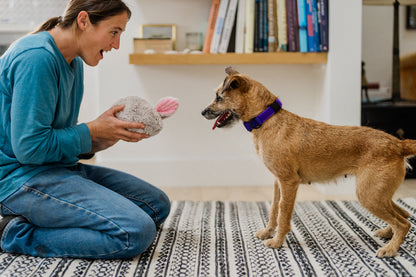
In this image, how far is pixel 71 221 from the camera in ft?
4.73

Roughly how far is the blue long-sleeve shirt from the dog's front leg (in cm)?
72

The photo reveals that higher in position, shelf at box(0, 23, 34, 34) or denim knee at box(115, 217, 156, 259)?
shelf at box(0, 23, 34, 34)

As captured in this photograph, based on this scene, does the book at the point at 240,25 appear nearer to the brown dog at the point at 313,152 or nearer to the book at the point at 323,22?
the book at the point at 323,22

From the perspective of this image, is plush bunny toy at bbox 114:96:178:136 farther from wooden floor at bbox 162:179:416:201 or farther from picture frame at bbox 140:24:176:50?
picture frame at bbox 140:24:176:50

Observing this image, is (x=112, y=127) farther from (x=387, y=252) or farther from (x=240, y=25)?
(x=240, y=25)

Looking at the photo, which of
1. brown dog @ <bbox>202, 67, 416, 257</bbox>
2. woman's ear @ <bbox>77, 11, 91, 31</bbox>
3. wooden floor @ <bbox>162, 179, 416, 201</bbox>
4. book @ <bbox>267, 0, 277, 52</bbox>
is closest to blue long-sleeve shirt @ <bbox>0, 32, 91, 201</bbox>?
woman's ear @ <bbox>77, 11, 91, 31</bbox>

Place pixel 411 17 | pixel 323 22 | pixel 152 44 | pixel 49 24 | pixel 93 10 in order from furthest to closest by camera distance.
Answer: pixel 411 17, pixel 152 44, pixel 323 22, pixel 49 24, pixel 93 10

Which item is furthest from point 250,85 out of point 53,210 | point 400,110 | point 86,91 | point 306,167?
point 86,91

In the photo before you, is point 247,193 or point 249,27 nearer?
point 249,27

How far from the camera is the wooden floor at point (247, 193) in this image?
2.44 m

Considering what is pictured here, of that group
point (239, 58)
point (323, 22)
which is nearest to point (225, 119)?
point (239, 58)

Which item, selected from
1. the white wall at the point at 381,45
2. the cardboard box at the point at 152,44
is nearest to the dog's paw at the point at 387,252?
the cardboard box at the point at 152,44

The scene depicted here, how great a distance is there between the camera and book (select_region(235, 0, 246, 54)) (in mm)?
2463

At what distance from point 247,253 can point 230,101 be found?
0.57 m
